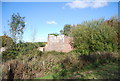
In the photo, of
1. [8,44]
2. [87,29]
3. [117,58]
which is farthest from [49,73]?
[87,29]

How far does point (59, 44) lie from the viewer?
11.9 meters

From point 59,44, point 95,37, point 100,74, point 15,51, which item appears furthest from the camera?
point 59,44

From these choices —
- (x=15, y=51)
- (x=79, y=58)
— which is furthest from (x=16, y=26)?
(x=79, y=58)

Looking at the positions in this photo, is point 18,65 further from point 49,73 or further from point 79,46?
point 79,46

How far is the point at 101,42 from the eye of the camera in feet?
29.4

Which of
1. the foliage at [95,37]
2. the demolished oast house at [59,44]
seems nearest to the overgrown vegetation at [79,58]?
the foliage at [95,37]

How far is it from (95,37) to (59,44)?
4.58 meters

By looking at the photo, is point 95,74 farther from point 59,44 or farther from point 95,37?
point 59,44

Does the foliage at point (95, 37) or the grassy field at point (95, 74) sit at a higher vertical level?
the foliage at point (95, 37)

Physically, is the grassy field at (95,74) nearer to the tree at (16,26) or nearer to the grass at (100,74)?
the grass at (100,74)

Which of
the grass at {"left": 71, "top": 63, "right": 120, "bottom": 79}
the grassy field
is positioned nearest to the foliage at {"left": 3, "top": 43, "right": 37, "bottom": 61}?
the grassy field

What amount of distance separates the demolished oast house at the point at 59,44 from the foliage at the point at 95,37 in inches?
63.3

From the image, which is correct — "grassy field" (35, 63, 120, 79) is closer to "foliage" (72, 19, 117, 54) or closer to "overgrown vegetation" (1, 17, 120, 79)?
"overgrown vegetation" (1, 17, 120, 79)

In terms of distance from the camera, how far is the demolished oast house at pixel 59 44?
11820 millimetres
